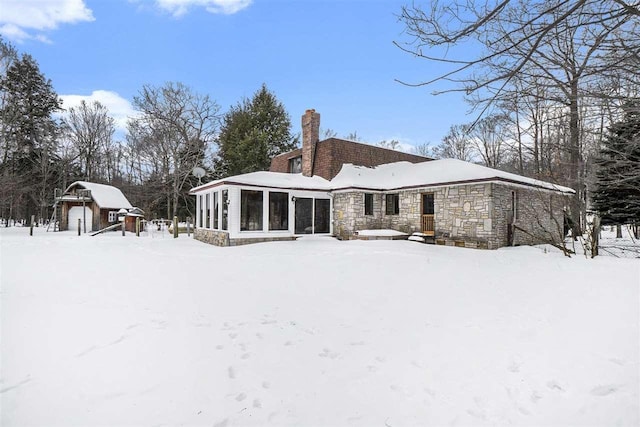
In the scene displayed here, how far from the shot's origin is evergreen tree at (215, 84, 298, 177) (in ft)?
84.1

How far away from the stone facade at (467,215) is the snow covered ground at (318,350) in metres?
4.83

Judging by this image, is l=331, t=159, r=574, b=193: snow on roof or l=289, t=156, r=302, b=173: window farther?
l=289, t=156, r=302, b=173: window

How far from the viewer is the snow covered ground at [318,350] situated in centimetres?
239

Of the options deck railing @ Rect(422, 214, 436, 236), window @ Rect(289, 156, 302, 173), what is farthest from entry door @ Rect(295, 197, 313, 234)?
deck railing @ Rect(422, 214, 436, 236)

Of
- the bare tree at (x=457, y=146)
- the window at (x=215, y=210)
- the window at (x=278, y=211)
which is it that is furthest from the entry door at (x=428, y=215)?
the bare tree at (x=457, y=146)

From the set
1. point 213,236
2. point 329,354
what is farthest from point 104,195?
point 329,354

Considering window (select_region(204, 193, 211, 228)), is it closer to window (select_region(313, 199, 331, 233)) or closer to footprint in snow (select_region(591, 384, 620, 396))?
window (select_region(313, 199, 331, 233))

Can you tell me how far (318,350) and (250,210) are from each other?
33.4ft

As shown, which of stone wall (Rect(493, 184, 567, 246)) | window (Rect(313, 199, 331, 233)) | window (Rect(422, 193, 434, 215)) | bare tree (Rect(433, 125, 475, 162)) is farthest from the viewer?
bare tree (Rect(433, 125, 475, 162))

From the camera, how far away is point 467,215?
12.0 m

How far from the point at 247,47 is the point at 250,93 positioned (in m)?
17.0

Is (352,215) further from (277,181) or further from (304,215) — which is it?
(277,181)

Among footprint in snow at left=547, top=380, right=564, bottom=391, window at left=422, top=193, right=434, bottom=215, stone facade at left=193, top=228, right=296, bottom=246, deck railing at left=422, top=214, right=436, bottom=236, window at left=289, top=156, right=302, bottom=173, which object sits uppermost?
window at left=289, top=156, right=302, bottom=173

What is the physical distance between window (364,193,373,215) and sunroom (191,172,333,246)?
1.68m
